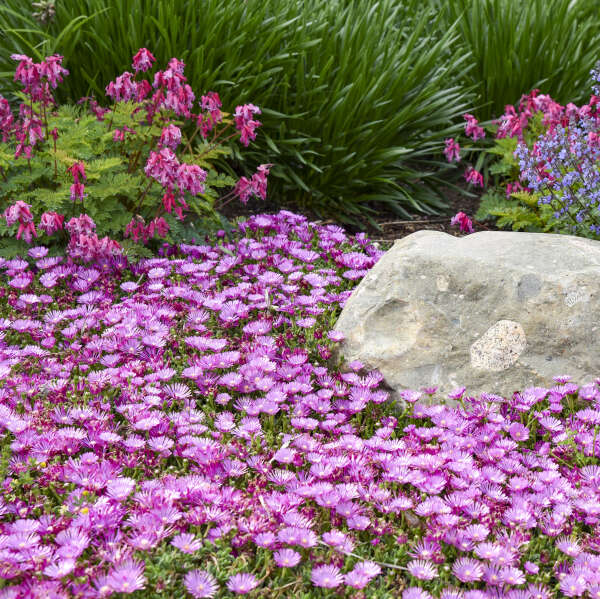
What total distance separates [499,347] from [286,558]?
1.43m

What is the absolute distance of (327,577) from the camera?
5.89 feet

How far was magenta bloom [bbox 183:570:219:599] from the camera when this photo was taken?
1.71 meters

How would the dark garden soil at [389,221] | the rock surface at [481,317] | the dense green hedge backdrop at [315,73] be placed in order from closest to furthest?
the rock surface at [481,317]
the dense green hedge backdrop at [315,73]
the dark garden soil at [389,221]

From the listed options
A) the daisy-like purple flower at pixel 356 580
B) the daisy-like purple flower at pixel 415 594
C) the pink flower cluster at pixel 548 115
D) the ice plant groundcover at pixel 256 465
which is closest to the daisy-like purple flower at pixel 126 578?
the ice plant groundcover at pixel 256 465

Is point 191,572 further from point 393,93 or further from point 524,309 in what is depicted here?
point 393,93

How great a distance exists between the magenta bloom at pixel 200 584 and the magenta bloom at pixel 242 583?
0.04 metres

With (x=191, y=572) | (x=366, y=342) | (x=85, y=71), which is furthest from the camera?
(x=85, y=71)

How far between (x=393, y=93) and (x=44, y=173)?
2386 mm

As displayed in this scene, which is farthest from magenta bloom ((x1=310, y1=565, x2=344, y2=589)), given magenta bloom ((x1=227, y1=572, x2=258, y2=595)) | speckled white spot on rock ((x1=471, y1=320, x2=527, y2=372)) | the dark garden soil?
the dark garden soil

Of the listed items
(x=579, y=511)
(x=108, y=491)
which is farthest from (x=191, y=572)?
(x=579, y=511)

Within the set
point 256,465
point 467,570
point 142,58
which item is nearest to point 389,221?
point 142,58

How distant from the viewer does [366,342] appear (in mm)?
3041

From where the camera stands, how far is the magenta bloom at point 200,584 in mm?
1713

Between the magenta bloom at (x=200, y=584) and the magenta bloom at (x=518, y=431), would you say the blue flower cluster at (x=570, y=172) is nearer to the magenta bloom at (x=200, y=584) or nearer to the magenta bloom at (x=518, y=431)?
the magenta bloom at (x=518, y=431)
